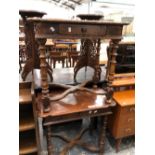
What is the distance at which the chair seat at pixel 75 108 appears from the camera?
4.20 ft

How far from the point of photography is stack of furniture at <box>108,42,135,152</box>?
1623 mm

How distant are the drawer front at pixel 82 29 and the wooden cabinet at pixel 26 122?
2.23 feet

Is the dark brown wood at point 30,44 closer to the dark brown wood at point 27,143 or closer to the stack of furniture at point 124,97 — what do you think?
the dark brown wood at point 27,143

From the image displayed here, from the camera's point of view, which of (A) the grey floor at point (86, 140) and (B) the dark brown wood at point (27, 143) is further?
(A) the grey floor at point (86, 140)

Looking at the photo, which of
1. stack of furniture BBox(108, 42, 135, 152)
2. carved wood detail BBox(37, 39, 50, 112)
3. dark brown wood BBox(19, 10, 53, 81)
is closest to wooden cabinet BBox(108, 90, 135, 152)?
stack of furniture BBox(108, 42, 135, 152)

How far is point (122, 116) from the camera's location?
1.63 m

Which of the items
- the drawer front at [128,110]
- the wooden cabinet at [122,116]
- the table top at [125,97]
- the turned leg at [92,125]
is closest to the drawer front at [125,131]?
the wooden cabinet at [122,116]

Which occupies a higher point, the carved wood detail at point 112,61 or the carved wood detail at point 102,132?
the carved wood detail at point 112,61

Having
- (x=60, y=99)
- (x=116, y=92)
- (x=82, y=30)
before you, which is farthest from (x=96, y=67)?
(x=82, y=30)

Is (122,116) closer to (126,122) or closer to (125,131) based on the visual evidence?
(126,122)

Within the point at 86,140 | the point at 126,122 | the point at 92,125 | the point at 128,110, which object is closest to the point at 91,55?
the point at 128,110

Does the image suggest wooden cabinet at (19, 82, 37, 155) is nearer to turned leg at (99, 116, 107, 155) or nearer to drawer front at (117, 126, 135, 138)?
turned leg at (99, 116, 107, 155)
